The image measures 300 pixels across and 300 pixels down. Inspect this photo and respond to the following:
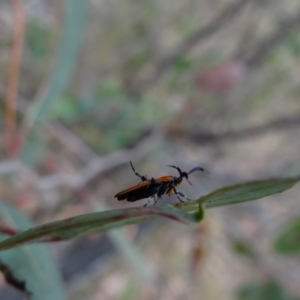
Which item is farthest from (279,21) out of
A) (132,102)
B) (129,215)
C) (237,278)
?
(129,215)

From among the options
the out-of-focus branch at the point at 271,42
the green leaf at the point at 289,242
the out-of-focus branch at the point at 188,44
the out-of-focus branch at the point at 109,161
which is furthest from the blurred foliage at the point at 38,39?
the green leaf at the point at 289,242

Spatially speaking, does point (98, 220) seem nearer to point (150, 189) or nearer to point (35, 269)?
point (150, 189)

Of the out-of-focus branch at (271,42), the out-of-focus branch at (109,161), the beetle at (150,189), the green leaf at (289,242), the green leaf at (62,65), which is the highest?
the out-of-focus branch at (271,42)

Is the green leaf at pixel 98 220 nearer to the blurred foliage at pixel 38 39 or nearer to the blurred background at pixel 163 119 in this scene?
the blurred background at pixel 163 119

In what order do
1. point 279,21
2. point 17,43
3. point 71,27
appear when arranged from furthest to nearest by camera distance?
1. point 279,21
2. point 71,27
3. point 17,43

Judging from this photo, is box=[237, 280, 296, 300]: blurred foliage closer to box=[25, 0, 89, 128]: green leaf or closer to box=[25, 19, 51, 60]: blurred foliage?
box=[25, 0, 89, 128]: green leaf

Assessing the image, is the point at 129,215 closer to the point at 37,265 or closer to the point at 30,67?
A: the point at 37,265

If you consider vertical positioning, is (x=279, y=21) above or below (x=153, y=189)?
above
